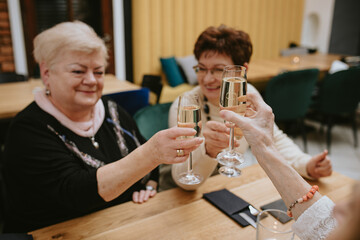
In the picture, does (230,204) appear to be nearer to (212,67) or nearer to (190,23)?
(212,67)

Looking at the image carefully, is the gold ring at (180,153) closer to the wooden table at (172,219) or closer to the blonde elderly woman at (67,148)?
the blonde elderly woman at (67,148)

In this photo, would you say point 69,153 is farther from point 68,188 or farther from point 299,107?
point 299,107

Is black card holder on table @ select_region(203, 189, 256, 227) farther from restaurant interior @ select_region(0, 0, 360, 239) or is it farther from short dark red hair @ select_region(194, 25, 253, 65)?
short dark red hair @ select_region(194, 25, 253, 65)

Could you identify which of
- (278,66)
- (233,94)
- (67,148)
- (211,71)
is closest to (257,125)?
(233,94)

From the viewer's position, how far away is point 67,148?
4.59 ft

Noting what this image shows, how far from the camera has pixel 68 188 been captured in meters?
1.24

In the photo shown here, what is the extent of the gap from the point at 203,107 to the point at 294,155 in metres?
0.56

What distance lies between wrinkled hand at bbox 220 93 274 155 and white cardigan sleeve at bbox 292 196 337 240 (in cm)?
22

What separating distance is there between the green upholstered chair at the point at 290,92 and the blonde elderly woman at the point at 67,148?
2.06 meters

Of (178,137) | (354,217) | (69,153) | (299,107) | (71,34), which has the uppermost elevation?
(71,34)

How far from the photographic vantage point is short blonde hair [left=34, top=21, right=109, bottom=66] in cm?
142

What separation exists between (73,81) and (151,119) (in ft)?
1.90

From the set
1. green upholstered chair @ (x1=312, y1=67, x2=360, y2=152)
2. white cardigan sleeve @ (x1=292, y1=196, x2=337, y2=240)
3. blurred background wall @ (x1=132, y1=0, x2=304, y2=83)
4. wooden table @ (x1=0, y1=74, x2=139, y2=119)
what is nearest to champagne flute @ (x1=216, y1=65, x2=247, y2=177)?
white cardigan sleeve @ (x1=292, y1=196, x2=337, y2=240)

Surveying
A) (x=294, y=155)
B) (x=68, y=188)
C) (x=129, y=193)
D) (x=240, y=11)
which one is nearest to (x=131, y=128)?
(x=129, y=193)
